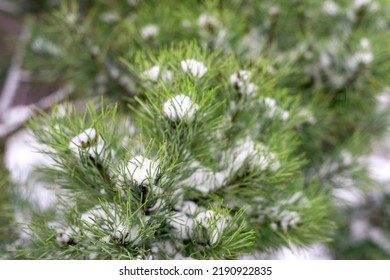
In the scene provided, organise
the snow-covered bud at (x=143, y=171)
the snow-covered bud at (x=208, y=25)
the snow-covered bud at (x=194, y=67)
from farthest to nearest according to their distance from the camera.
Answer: the snow-covered bud at (x=208, y=25), the snow-covered bud at (x=194, y=67), the snow-covered bud at (x=143, y=171)

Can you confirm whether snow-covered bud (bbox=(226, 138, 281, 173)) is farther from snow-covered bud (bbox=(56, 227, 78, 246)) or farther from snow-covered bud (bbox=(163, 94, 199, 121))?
snow-covered bud (bbox=(56, 227, 78, 246))

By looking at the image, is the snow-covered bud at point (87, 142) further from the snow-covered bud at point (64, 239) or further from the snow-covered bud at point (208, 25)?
the snow-covered bud at point (208, 25)

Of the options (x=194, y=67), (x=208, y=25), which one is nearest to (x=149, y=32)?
(x=208, y=25)

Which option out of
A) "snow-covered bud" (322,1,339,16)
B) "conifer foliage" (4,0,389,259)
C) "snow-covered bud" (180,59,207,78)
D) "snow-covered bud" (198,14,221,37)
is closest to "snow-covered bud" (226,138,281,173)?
"conifer foliage" (4,0,389,259)

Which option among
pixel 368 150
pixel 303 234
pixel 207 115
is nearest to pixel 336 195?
pixel 368 150

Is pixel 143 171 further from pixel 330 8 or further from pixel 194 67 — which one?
pixel 330 8

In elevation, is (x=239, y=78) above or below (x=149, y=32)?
below

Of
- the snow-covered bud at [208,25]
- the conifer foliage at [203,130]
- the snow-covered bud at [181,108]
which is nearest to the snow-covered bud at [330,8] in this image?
the conifer foliage at [203,130]
